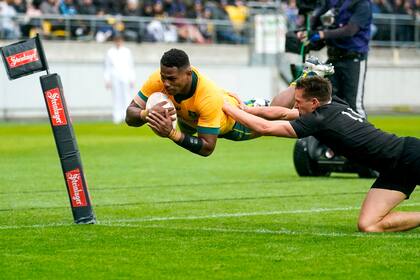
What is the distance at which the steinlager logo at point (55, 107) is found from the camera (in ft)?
35.6

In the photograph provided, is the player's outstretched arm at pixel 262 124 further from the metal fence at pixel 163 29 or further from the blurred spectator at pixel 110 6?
the blurred spectator at pixel 110 6

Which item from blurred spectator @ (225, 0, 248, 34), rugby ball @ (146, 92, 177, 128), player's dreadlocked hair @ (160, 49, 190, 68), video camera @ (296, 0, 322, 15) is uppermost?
player's dreadlocked hair @ (160, 49, 190, 68)

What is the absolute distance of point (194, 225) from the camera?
434 inches

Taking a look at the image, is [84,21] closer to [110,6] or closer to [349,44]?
[110,6]

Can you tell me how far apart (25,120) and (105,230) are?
2546 centimetres

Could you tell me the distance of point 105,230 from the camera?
34.4 ft

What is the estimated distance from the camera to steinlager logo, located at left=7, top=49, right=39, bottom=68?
426 inches

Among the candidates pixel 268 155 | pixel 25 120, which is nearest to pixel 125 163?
pixel 268 155

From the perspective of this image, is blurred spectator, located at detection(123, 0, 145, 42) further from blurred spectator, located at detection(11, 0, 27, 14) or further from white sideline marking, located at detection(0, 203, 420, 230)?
white sideline marking, located at detection(0, 203, 420, 230)

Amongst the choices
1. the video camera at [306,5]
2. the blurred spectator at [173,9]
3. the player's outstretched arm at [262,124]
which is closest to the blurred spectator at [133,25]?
the blurred spectator at [173,9]

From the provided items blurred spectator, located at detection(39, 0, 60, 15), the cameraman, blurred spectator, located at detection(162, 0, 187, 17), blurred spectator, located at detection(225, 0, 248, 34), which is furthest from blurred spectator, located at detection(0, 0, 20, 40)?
the cameraman

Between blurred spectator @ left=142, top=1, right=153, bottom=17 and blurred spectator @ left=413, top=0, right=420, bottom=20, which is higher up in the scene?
blurred spectator @ left=142, top=1, right=153, bottom=17

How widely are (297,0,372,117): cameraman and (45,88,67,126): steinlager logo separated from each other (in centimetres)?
634

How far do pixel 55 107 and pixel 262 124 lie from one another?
196 centimetres
